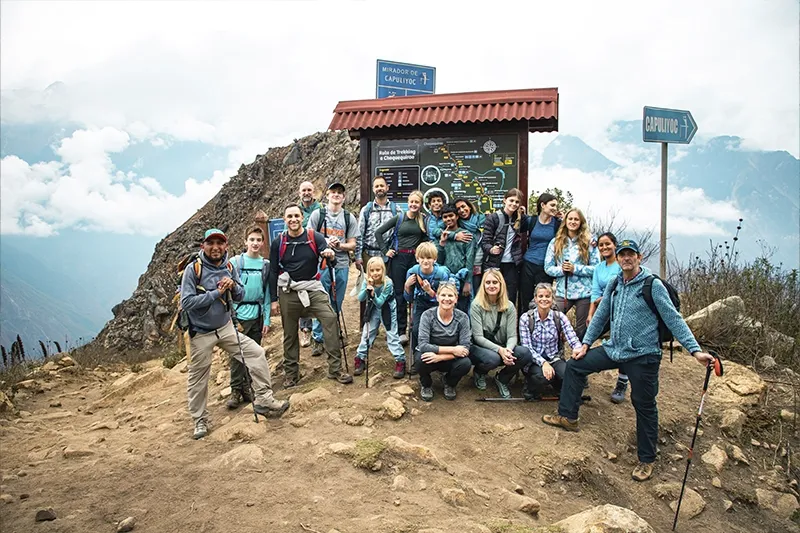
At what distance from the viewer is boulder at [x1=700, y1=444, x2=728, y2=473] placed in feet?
20.0

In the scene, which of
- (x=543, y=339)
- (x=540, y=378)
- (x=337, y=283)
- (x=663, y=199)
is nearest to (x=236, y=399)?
(x=337, y=283)

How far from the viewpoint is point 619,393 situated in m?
6.88

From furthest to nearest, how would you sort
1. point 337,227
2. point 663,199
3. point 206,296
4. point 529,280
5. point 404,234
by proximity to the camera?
point 663,199
point 337,227
point 404,234
point 529,280
point 206,296

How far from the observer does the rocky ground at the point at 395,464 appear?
13.6 ft

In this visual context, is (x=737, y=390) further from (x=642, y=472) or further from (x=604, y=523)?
(x=604, y=523)

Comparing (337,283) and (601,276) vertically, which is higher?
(601,276)

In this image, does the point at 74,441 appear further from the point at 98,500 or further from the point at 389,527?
the point at 389,527

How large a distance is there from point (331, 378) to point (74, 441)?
10.3 feet

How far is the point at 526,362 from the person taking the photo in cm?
644

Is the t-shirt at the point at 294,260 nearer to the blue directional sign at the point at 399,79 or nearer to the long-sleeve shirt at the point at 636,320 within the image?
the long-sleeve shirt at the point at 636,320

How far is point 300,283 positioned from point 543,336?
3062mm

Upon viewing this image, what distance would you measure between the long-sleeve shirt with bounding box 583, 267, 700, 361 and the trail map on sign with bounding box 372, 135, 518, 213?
2.67 meters

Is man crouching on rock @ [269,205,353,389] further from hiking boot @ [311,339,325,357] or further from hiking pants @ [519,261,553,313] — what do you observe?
hiking pants @ [519,261,553,313]

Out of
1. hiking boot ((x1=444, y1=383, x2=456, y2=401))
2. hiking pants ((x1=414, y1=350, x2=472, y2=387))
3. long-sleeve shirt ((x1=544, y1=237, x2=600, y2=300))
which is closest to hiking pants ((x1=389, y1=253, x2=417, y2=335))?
hiking pants ((x1=414, y1=350, x2=472, y2=387))
